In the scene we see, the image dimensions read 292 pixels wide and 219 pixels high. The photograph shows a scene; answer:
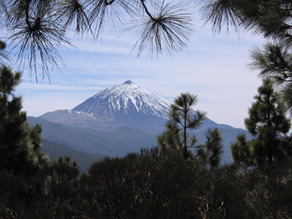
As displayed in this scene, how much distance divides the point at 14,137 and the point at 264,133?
10363mm

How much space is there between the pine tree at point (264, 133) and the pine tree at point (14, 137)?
8851mm

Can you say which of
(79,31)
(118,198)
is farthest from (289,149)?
(79,31)

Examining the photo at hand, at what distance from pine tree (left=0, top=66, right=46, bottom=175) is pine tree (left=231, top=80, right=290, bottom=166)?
29.0 feet

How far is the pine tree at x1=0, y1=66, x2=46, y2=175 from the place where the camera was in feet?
38.7

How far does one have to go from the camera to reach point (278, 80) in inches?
272

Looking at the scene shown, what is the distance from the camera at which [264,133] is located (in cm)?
1381

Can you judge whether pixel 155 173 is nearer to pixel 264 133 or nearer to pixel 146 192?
pixel 146 192

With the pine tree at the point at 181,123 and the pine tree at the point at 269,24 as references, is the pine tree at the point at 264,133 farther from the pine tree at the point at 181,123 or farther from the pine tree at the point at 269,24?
the pine tree at the point at 269,24

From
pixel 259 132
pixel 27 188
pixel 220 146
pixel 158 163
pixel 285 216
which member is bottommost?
pixel 27 188

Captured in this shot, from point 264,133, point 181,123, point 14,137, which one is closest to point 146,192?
point 181,123

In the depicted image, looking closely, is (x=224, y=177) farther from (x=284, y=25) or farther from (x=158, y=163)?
(x=284, y=25)

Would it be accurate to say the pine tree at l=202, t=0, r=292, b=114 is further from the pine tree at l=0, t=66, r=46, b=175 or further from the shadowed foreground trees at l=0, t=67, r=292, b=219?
the pine tree at l=0, t=66, r=46, b=175

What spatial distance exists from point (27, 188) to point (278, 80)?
7073mm

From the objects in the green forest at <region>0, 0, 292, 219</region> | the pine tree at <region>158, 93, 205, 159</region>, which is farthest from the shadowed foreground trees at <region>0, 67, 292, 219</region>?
the pine tree at <region>158, 93, 205, 159</region>
